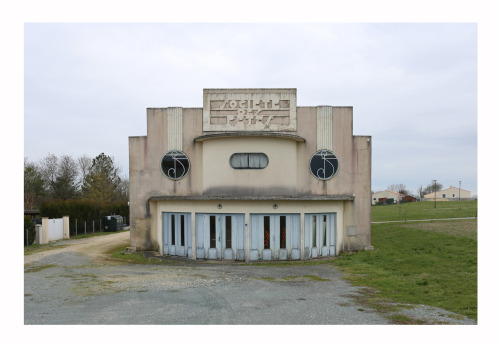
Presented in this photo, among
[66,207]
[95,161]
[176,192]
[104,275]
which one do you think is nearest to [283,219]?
[176,192]

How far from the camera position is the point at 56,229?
97.3 feet

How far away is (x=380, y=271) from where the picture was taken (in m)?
15.7

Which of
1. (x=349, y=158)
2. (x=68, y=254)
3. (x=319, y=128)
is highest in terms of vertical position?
(x=319, y=128)

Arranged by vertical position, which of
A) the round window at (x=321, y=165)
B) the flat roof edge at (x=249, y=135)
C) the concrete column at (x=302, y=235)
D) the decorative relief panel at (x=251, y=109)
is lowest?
the concrete column at (x=302, y=235)

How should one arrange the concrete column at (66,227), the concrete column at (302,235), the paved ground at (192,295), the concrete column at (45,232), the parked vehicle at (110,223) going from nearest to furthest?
the paved ground at (192,295), the concrete column at (302,235), the concrete column at (45,232), the concrete column at (66,227), the parked vehicle at (110,223)

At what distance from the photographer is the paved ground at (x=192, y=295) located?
30.6ft

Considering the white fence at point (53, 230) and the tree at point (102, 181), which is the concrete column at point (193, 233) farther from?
the tree at point (102, 181)

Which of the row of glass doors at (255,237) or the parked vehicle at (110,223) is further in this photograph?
the parked vehicle at (110,223)

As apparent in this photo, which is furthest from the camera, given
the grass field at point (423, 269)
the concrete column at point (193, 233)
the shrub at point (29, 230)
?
the shrub at point (29, 230)

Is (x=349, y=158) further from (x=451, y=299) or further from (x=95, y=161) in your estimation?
(x=95, y=161)

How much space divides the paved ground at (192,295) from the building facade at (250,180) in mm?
1891

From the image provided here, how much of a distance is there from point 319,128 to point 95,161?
152ft

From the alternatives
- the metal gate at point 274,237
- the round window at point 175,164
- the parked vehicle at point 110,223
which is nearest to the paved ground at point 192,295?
the metal gate at point 274,237

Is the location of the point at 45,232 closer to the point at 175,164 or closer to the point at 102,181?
the point at 175,164
